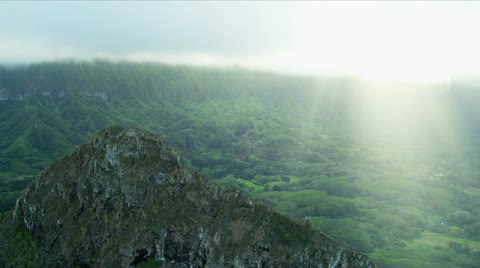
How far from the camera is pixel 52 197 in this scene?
7850cm

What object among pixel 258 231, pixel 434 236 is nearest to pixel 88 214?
pixel 258 231

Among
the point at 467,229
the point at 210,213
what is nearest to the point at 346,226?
the point at 467,229

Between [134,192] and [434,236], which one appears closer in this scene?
[134,192]

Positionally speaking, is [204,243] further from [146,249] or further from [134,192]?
[134,192]

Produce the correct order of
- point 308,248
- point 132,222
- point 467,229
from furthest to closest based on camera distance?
point 467,229 < point 132,222 < point 308,248

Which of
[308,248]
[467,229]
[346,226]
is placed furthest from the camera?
[467,229]

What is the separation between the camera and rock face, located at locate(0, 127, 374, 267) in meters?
59.6

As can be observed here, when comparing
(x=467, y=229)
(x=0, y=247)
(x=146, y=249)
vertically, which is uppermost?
(x=146, y=249)

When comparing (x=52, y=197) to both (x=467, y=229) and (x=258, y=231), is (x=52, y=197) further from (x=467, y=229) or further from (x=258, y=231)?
(x=467, y=229)

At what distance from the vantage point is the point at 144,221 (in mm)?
66875

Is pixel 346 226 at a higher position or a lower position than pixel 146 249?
lower

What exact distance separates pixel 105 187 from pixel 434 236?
147 metres

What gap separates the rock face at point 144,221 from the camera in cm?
5959

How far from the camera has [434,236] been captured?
172 meters
